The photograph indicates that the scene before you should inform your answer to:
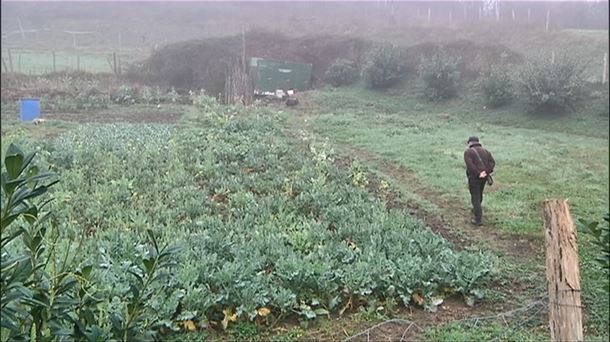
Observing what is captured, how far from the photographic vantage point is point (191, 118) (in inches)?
466

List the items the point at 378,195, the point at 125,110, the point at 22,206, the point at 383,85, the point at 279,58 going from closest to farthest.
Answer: the point at 22,206, the point at 378,195, the point at 125,110, the point at 383,85, the point at 279,58

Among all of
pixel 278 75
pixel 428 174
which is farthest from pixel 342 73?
pixel 428 174

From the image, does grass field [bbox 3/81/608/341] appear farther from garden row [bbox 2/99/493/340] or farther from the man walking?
Result: the man walking

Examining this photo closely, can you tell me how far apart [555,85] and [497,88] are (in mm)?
1616

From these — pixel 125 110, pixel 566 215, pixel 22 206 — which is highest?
pixel 22 206

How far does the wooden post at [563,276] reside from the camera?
1.97 m

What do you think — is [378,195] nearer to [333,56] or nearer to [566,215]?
[566,215]

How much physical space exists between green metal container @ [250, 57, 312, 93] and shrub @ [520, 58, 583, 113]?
7.08 meters

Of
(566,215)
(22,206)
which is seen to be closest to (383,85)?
(566,215)

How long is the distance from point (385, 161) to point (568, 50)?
5.16m

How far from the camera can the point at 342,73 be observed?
16.9m

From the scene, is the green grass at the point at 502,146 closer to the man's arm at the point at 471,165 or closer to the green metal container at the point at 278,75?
the man's arm at the point at 471,165

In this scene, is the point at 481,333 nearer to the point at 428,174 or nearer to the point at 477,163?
the point at 477,163

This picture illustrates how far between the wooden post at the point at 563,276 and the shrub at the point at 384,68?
13.8m
